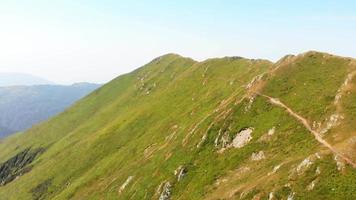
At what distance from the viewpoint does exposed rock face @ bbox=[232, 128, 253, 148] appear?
9496 cm

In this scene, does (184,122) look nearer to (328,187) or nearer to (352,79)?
(352,79)

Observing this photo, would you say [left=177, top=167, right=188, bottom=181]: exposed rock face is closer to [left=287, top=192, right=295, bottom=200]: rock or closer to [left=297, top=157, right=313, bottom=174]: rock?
[left=297, top=157, right=313, bottom=174]: rock

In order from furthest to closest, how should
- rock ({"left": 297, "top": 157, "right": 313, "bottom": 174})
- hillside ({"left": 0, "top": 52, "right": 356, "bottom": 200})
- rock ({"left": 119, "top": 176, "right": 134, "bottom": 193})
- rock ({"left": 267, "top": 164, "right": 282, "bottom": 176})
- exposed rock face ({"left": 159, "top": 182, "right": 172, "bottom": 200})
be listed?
rock ({"left": 119, "top": 176, "right": 134, "bottom": 193}) < exposed rock face ({"left": 159, "top": 182, "right": 172, "bottom": 200}) < rock ({"left": 267, "top": 164, "right": 282, "bottom": 176}) < hillside ({"left": 0, "top": 52, "right": 356, "bottom": 200}) < rock ({"left": 297, "top": 157, "right": 313, "bottom": 174})

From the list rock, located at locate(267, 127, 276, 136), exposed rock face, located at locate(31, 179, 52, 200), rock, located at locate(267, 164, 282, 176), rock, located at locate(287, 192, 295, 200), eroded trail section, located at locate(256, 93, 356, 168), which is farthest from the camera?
exposed rock face, located at locate(31, 179, 52, 200)

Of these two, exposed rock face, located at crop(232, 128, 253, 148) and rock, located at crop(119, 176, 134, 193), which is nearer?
exposed rock face, located at crop(232, 128, 253, 148)

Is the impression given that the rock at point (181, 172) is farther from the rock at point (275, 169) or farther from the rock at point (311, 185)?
the rock at point (311, 185)

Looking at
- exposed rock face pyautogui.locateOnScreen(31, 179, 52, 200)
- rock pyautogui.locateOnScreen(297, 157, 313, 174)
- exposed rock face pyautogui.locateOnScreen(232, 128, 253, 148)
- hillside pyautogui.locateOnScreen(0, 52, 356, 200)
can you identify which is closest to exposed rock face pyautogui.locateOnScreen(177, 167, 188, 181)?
hillside pyautogui.locateOnScreen(0, 52, 356, 200)

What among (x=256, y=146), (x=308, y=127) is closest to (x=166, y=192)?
(x=256, y=146)

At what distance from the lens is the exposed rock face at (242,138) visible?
9496cm

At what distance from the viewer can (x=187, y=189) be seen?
9425 centimetres

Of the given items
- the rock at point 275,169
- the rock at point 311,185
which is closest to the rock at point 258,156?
the rock at point 275,169

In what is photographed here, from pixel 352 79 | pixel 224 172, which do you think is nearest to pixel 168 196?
pixel 224 172

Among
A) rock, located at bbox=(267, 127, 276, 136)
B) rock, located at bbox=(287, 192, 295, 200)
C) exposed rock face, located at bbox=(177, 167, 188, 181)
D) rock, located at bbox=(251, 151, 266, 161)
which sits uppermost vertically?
rock, located at bbox=(267, 127, 276, 136)

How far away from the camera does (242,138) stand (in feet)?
318
